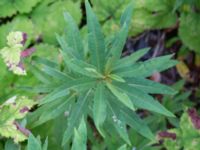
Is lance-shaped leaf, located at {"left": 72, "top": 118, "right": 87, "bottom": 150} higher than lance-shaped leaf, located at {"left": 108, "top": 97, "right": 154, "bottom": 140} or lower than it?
higher

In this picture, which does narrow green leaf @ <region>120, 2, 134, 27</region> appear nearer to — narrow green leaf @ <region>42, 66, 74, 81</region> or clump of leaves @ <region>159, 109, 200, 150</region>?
narrow green leaf @ <region>42, 66, 74, 81</region>

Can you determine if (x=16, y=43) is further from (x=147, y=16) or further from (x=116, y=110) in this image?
(x=147, y=16)

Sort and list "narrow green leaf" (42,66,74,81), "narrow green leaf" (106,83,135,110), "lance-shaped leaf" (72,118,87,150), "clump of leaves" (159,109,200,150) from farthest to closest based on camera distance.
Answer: "clump of leaves" (159,109,200,150) → "narrow green leaf" (42,66,74,81) → "narrow green leaf" (106,83,135,110) → "lance-shaped leaf" (72,118,87,150)

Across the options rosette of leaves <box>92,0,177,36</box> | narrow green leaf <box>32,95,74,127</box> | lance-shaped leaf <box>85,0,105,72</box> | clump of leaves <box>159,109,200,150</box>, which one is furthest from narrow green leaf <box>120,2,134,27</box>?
rosette of leaves <box>92,0,177,36</box>

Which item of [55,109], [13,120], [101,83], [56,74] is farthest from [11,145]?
[101,83]

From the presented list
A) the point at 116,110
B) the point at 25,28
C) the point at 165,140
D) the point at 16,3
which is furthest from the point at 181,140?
the point at 16,3

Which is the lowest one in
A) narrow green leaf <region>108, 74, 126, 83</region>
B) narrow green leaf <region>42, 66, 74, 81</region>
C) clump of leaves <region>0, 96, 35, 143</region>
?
narrow green leaf <region>108, 74, 126, 83</region>
